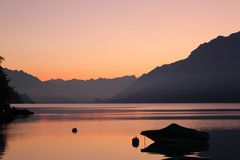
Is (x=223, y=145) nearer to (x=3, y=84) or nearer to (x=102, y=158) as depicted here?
(x=102, y=158)

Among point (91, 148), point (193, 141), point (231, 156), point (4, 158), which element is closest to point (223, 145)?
point (193, 141)

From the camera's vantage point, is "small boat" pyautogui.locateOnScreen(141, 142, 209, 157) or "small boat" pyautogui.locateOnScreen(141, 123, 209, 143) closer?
"small boat" pyautogui.locateOnScreen(141, 142, 209, 157)

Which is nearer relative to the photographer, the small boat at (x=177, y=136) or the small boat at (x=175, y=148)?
the small boat at (x=175, y=148)

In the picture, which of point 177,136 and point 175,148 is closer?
point 175,148

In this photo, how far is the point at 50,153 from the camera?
210 feet

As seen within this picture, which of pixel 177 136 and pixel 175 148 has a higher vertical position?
pixel 177 136

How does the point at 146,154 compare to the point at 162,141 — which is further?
the point at 162,141

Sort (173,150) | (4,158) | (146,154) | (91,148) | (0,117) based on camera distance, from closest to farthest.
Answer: (4,158) < (146,154) < (173,150) < (91,148) < (0,117)

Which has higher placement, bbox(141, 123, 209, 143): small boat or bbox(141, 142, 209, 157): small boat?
bbox(141, 123, 209, 143): small boat


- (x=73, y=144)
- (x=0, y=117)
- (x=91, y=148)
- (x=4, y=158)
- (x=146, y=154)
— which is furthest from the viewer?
(x=0, y=117)

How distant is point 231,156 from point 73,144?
29842 millimetres

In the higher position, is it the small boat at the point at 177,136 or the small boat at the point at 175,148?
the small boat at the point at 177,136

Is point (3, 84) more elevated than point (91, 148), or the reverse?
point (3, 84)

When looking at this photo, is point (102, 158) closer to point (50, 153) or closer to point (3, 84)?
point (50, 153)
